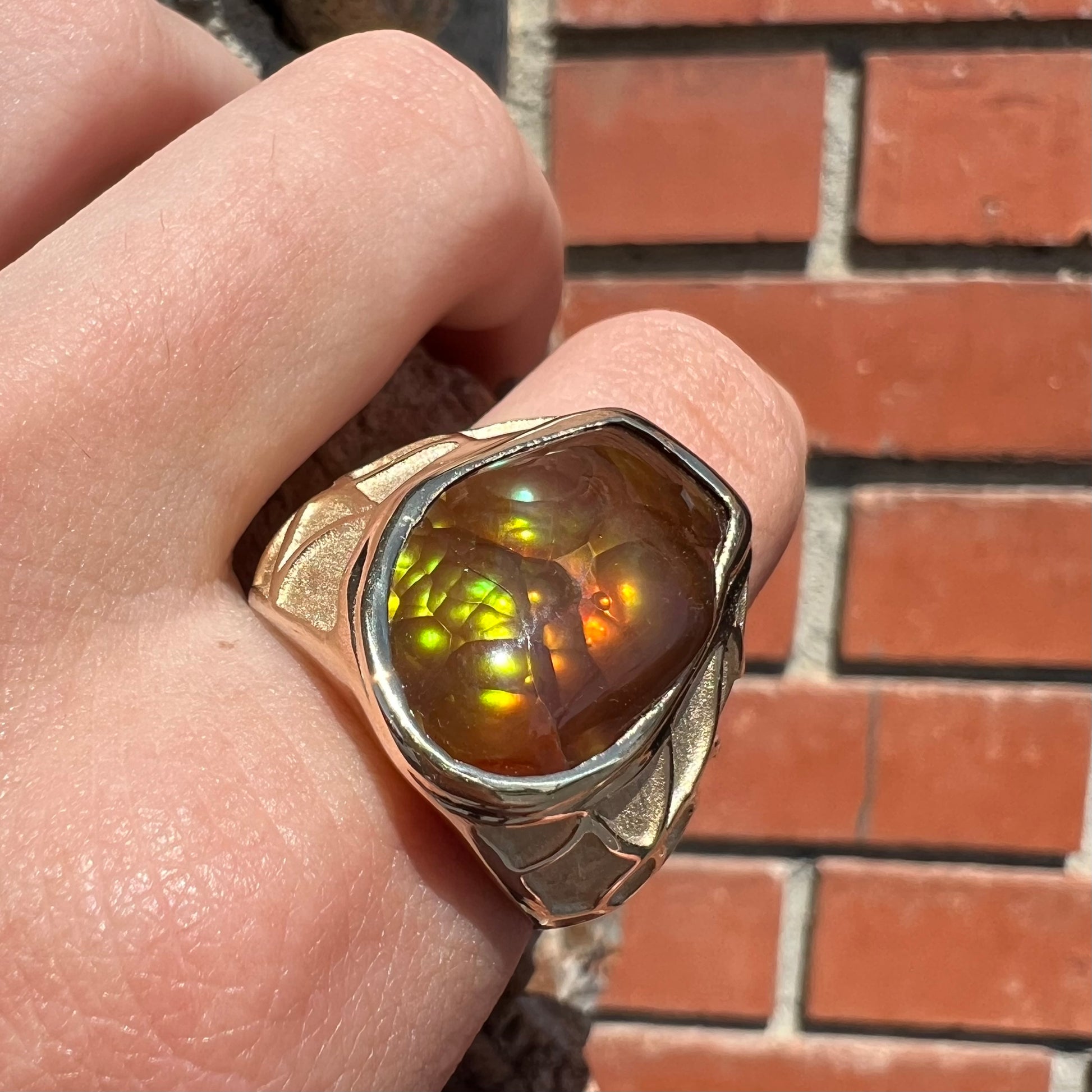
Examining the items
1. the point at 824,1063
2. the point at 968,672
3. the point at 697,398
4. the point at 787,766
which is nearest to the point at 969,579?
the point at 968,672

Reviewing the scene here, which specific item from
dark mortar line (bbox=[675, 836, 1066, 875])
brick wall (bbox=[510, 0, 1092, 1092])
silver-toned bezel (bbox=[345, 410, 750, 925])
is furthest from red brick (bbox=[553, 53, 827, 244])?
dark mortar line (bbox=[675, 836, 1066, 875])

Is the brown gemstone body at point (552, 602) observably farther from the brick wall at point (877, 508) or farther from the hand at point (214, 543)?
the brick wall at point (877, 508)

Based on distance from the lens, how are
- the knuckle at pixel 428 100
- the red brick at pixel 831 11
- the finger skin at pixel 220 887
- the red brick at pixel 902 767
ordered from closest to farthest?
the finger skin at pixel 220 887 < the knuckle at pixel 428 100 < the red brick at pixel 831 11 < the red brick at pixel 902 767

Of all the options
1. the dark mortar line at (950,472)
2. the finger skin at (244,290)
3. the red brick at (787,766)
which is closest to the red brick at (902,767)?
the red brick at (787,766)

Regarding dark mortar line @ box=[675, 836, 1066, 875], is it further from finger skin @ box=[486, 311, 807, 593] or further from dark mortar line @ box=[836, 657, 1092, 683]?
finger skin @ box=[486, 311, 807, 593]

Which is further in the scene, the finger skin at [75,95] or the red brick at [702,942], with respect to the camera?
the red brick at [702,942]

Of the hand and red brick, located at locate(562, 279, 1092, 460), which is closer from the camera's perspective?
the hand

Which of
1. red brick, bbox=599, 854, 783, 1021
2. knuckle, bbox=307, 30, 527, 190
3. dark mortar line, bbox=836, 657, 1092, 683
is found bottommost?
red brick, bbox=599, 854, 783, 1021

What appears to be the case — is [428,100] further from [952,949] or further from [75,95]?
[952,949]

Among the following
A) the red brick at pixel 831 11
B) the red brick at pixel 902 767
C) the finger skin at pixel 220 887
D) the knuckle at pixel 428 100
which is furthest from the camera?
the red brick at pixel 902 767
